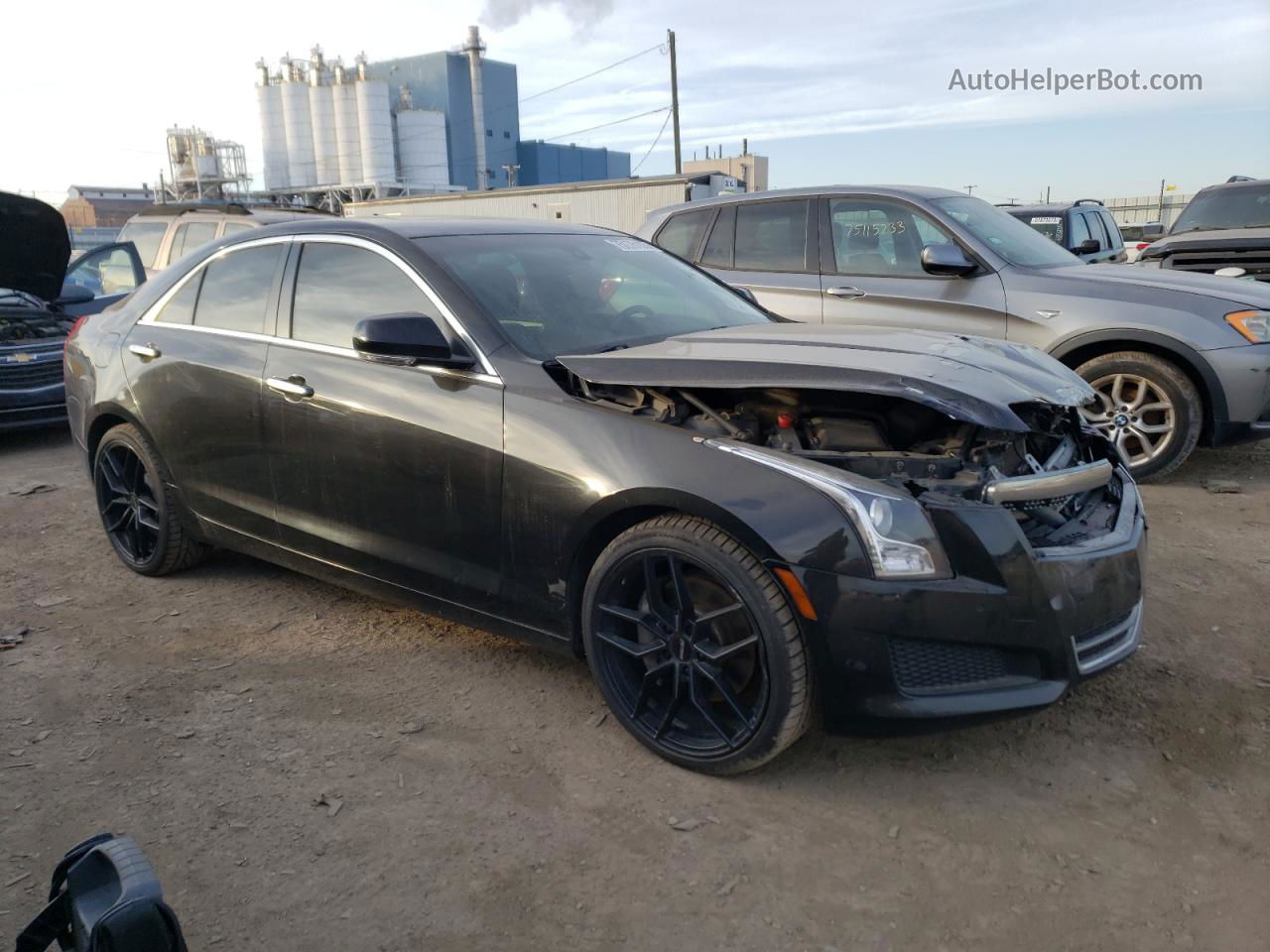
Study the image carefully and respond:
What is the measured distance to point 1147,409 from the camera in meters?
5.99

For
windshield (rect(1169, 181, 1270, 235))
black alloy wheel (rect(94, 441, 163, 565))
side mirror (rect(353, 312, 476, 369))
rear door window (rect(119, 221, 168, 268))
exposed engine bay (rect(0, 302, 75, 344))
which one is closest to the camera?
side mirror (rect(353, 312, 476, 369))

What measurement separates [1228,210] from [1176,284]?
20.9 ft

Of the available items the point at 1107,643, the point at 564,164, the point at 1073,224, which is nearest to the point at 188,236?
the point at 1073,224

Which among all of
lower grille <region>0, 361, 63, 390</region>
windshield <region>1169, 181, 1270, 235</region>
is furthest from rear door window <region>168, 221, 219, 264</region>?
windshield <region>1169, 181, 1270, 235</region>

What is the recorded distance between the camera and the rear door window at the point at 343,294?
3.55m

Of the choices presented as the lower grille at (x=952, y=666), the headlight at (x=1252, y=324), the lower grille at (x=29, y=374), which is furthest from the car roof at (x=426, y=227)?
the lower grille at (x=29, y=374)

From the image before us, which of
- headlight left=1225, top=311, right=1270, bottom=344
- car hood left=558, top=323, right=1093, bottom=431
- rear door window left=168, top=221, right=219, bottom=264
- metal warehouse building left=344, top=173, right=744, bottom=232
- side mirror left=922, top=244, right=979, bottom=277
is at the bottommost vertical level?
headlight left=1225, top=311, right=1270, bottom=344

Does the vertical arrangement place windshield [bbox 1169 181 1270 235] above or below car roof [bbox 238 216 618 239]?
above

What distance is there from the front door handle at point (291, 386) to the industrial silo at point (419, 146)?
5575 centimetres

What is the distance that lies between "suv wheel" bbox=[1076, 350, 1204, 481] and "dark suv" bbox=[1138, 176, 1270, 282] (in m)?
3.09

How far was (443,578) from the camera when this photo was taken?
3.39 m

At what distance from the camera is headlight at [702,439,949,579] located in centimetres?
256

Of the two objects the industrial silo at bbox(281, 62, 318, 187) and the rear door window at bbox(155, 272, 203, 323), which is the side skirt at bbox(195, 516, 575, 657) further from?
the industrial silo at bbox(281, 62, 318, 187)

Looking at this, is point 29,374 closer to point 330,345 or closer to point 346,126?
point 330,345
